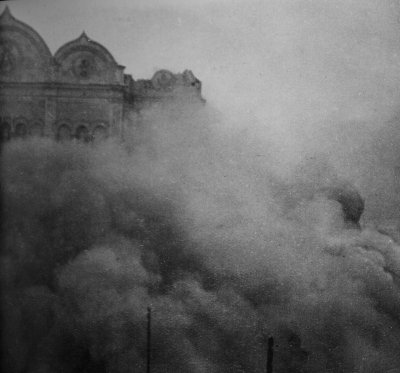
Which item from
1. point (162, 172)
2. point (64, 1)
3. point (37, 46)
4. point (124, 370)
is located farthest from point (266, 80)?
point (124, 370)

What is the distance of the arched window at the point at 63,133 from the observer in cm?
848

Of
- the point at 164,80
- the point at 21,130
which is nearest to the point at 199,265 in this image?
the point at 164,80

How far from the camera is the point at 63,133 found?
28.2 ft

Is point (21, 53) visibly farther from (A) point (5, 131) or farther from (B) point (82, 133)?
(B) point (82, 133)

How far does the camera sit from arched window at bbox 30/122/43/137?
8218mm

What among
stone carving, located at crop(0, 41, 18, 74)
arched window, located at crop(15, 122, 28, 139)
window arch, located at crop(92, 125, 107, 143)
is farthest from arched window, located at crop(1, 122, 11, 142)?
window arch, located at crop(92, 125, 107, 143)

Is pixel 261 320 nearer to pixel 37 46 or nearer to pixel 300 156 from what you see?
pixel 300 156

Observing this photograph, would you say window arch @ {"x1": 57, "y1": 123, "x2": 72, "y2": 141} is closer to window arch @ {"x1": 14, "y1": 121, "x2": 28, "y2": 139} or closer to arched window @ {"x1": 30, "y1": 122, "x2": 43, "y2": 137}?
arched window @ {"x1": 30, "y1": 122, "x2": 43, "y2": 137}

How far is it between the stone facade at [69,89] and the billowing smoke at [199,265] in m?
1.01

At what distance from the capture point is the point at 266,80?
659 cm

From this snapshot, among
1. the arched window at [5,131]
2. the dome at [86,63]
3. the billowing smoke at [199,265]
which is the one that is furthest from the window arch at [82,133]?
the billowing smoke at [199,265]

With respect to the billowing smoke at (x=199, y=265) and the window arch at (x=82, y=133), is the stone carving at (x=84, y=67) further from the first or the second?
the billowing smoke at (x=199, y=265)

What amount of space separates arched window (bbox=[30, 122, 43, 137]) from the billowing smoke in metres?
1.05

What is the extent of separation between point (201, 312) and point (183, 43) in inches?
149
